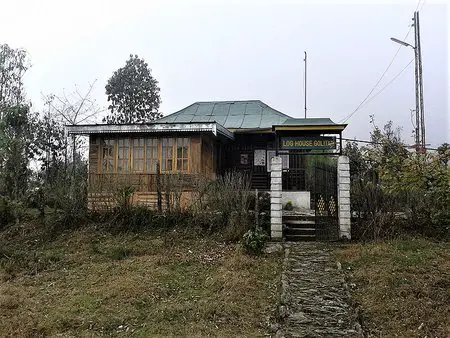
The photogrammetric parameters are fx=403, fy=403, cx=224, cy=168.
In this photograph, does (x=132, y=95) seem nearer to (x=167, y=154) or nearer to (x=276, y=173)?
(x=167, y=154)

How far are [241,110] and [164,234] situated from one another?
1017 centimetres

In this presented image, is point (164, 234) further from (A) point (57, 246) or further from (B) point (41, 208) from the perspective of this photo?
(B) point (41, 208)

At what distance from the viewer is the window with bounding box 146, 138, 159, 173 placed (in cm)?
1507

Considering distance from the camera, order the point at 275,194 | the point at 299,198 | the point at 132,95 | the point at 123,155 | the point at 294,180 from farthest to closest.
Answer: the point at 132,95, the point at 294,180, the point at 123,155, the point at 299,198, the point at 275,194

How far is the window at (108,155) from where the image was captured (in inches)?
605

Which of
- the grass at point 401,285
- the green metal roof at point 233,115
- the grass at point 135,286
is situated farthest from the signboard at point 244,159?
the grass at point 401,285

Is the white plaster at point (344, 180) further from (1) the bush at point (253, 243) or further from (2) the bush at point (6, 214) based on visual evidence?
(2) the bush at point (6, 214)

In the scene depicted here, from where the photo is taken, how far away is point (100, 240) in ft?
37.2

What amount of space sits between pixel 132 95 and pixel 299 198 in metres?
23.6

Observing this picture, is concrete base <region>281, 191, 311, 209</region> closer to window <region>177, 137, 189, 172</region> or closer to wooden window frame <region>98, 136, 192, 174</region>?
wooden window frame <region>98, 136, 192, 174</region>

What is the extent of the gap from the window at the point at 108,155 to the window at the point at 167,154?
201 centimetres

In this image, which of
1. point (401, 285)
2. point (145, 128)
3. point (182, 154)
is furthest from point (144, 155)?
point (401, 285)

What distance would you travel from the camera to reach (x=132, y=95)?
34.3 m

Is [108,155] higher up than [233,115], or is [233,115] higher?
[233,115]
